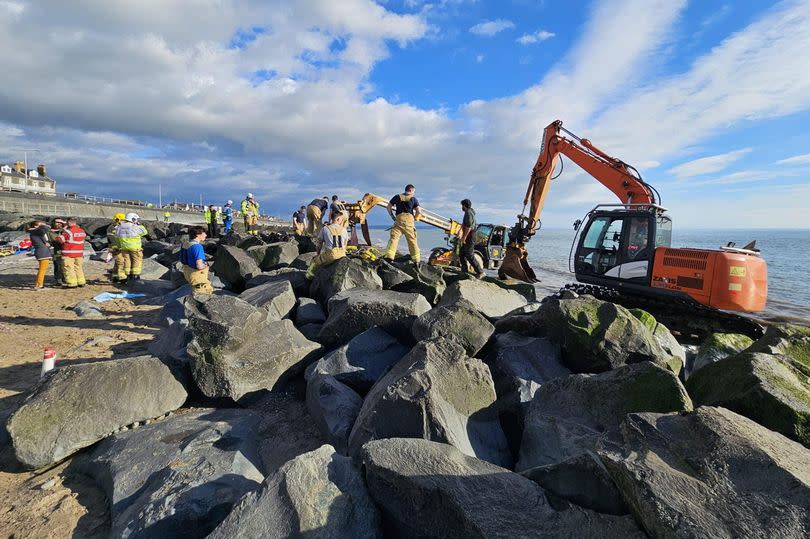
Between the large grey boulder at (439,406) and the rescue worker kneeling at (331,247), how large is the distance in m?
4.52

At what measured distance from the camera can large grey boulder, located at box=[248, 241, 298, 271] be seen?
33.9 feet

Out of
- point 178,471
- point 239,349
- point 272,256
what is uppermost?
point 272,256

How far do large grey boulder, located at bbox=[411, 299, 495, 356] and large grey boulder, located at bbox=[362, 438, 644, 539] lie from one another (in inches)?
69.0

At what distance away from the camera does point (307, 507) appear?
2080 mm

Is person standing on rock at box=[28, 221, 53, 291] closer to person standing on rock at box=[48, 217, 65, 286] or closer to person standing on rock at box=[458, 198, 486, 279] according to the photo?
person standing on rock at box=[48, 217, 65, 286]

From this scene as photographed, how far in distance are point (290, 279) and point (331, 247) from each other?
1.00 meters

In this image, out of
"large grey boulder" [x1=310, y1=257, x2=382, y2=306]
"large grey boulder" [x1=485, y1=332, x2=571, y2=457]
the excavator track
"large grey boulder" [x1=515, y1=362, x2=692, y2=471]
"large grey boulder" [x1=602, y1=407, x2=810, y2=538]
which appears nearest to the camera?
"large grey boulder" [x1=602, y1=407, x2=810, y2=538]

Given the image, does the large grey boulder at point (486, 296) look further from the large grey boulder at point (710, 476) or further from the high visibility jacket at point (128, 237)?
the high visibility jacket at point (128, 237)

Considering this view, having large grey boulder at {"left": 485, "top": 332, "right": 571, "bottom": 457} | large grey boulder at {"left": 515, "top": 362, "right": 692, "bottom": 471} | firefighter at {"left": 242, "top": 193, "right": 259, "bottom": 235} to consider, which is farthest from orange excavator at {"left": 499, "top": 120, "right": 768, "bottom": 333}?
firefighter at {"left": 242, "top": 193, "right": 259, "bottom": 235}

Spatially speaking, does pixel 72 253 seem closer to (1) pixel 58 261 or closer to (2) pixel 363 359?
(1) pixel 58 261

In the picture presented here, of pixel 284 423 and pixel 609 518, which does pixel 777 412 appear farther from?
pixel 284 423

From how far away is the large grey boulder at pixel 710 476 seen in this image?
62.2 inches

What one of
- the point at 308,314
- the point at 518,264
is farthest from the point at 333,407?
the point at 518,264

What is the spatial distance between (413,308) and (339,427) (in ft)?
6.06
